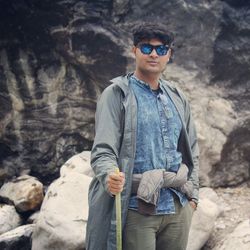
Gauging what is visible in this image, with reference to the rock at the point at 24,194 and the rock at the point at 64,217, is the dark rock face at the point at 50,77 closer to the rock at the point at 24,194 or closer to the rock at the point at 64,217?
the rock at the point at 24,194

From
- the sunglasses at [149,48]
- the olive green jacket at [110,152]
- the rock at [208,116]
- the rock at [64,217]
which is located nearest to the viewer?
the olive green jacket at [110,152]

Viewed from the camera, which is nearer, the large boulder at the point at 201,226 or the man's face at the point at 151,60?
the man's face at the point at 151,60

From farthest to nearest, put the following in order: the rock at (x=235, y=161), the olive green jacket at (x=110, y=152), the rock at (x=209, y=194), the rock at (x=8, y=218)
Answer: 1. the rock at (x=235, y=161)
2. the rock at (x=209, y=194)
3. the rock at (x=8, y=218)
4. the olive green jacket at (x=110, y=152)

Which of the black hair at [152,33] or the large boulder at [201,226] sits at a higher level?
the black hair at [152,33]

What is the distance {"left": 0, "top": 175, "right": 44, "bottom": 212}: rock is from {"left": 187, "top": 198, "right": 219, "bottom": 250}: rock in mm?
2185

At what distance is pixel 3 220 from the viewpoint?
5.32m

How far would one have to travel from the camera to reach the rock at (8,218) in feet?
17.3

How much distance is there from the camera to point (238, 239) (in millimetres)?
4215

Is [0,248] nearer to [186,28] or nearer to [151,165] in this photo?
[151,165]

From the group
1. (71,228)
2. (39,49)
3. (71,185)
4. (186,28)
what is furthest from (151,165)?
(39,49)

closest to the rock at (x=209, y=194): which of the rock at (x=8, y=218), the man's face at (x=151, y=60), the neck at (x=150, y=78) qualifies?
the rock at (x=8, y=218)

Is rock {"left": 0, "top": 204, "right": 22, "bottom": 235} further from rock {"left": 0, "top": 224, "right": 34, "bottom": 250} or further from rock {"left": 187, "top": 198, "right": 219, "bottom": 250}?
rock {"left": 187, "top": 198, "right": 219, "bottom": 250}

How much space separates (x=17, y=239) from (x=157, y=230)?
7.96 feet

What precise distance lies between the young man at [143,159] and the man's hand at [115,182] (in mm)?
47
